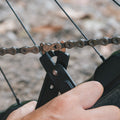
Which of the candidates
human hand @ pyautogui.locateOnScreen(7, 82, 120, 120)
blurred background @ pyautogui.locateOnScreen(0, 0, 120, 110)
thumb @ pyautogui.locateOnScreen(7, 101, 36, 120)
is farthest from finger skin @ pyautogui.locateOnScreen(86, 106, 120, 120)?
blurred background @ pyautogui.locateOnScreen(0, 0, 120, 110)

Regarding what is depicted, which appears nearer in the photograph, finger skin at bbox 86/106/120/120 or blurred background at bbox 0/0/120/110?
finger skin at bbox 86/106/120/120

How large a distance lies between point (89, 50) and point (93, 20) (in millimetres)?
375

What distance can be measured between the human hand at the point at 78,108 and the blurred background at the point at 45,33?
2.92ft

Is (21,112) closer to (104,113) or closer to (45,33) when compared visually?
(104,113)

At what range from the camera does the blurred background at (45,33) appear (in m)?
1.54

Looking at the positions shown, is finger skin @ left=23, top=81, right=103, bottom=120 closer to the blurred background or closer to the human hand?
the human hand

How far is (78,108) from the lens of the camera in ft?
1.71

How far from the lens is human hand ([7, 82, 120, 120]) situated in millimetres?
518

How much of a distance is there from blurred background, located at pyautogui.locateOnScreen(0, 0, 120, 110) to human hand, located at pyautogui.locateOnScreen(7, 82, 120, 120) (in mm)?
891

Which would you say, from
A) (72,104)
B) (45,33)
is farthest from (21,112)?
(45,33)

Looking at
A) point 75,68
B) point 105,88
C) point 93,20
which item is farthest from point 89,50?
point 105,88

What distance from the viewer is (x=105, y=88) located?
0.65 m

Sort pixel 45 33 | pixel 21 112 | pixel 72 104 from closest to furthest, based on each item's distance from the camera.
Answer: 1. pixel 72 104
2. pixel 21 112
3. pixel 45 33

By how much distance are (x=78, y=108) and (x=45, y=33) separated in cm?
146
